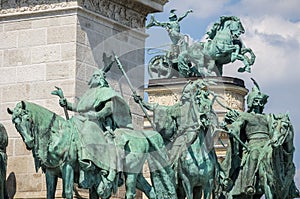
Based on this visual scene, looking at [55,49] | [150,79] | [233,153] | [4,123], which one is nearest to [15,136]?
[4,123]

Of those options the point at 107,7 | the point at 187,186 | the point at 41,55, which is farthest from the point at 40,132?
the point at 107,7

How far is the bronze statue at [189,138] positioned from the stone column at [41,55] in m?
1.20

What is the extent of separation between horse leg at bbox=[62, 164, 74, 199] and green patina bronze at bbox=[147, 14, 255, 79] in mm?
18368

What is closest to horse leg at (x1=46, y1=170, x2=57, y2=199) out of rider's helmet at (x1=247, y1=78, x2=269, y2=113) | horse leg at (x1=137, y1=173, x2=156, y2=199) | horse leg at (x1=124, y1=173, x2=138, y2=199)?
horse leg at (x1=124, y1=173, x2=138, y2=199)

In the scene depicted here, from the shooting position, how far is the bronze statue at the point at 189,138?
664 inches

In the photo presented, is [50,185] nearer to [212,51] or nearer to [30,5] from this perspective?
[30,5]

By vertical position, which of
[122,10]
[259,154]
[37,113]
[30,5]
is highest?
[122,10]

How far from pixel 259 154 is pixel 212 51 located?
53.3ft

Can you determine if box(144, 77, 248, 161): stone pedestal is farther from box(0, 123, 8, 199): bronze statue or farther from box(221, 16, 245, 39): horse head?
box(0, 123, 8, 199): bronze statue

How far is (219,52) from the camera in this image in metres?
34.4

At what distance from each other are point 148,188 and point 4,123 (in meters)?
2.56

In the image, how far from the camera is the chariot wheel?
1437 inches

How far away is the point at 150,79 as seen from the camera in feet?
119

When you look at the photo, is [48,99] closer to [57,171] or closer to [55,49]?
[55,49]
